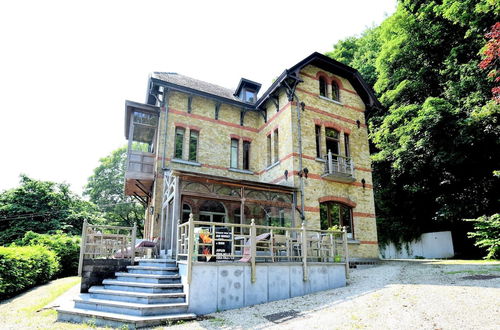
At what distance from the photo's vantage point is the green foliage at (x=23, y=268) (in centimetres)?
1053

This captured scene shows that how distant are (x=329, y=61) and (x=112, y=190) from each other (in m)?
25.1

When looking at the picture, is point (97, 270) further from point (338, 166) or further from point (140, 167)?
point (338, 166)

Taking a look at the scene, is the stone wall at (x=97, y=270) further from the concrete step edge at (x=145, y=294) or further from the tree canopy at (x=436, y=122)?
the tree canopy at (x=436, y=122)

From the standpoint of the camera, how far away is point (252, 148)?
661 inches

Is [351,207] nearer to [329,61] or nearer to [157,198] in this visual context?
[329,61]

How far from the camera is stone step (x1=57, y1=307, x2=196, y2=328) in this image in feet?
20.7

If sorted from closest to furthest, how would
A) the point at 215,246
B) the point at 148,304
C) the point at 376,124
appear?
the point at 148,304 → the point at 215,246 → the point at 376,124

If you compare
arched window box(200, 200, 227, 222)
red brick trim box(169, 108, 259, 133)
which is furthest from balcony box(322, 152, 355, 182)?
arched window box(200, 200, 227, 222)

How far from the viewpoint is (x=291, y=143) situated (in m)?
13.9

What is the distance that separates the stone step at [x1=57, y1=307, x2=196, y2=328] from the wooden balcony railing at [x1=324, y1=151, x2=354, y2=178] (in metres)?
9.00

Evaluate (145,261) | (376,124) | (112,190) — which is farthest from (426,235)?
(112,190)

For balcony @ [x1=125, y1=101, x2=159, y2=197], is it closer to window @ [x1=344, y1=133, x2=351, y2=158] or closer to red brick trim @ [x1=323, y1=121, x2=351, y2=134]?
red brick trim @ [x1=323, y1=121, x2=351, y2=134]

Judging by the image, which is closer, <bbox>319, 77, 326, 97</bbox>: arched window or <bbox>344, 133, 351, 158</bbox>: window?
<bbox>344, 133, 351, 158</bbox>: window

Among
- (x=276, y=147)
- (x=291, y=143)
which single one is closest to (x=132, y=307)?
Answer: (x=291, y=143)
